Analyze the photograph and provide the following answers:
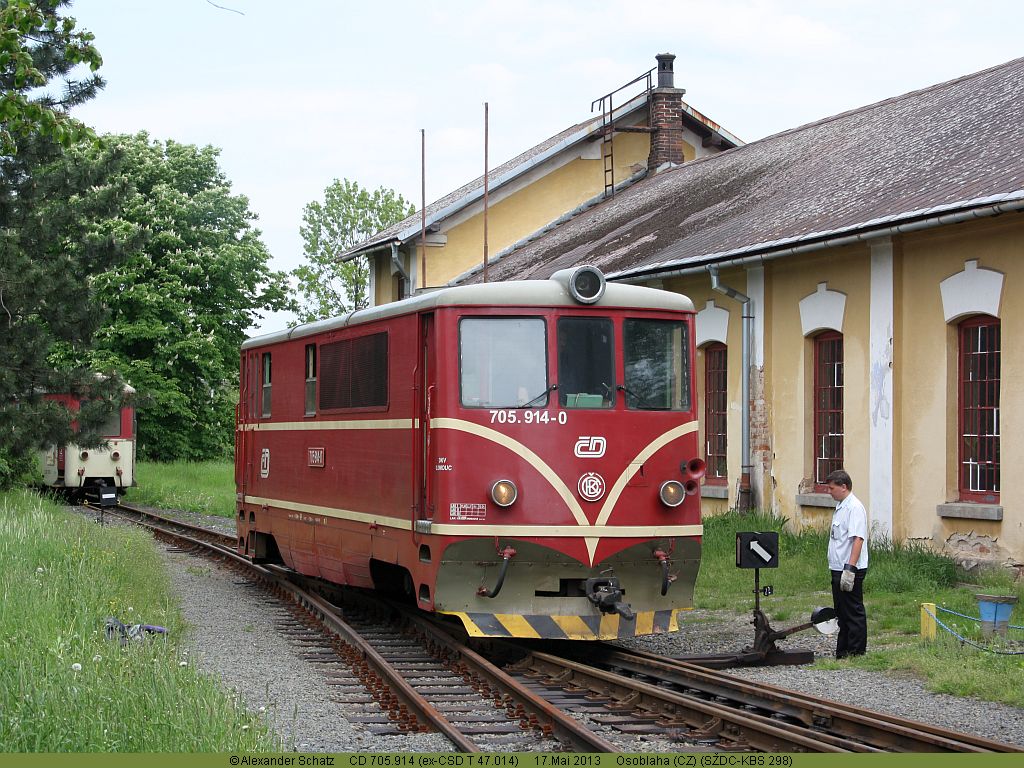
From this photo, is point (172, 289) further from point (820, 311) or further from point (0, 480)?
point (820, 311)

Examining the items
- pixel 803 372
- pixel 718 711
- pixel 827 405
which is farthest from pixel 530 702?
pixel 803 372

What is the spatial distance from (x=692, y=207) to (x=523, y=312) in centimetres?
1399

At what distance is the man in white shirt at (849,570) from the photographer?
1035cm

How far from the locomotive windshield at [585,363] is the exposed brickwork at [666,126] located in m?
22.2

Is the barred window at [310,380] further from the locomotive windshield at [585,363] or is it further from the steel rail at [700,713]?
the steel rail at [700,713]

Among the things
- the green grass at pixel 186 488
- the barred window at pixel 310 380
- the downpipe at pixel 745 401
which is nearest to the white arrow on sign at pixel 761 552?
the barred window at pixel 310 380

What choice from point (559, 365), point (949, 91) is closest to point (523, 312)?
point (559, 365)

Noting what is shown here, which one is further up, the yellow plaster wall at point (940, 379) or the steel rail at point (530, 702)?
the yellow plaster wall at point (940, 379)

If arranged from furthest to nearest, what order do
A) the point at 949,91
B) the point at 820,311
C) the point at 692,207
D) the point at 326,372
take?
the point at 692,207 < the point at 949,91 < the point at 820,311 < the point at 326,372

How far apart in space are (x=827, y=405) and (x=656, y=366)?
6732 mm

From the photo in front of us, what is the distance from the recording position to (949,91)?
20922 millimetres

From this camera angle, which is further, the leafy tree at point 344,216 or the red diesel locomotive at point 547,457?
the leafy tree at point 344,216

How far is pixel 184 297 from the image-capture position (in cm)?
4281

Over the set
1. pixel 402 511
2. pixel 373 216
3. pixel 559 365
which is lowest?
pixel 402 511
